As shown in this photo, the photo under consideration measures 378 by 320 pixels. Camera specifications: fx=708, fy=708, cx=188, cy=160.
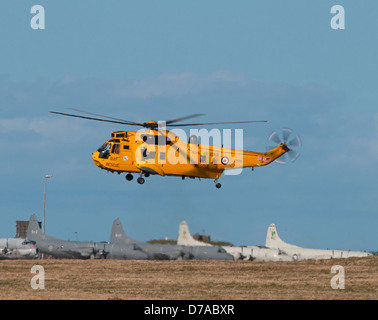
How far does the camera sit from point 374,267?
216 ft

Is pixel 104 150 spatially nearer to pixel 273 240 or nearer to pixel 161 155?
pixel 161 155

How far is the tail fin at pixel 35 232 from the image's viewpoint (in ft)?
382

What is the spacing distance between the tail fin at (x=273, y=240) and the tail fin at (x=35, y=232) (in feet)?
126

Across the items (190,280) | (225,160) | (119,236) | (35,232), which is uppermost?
(225,160)

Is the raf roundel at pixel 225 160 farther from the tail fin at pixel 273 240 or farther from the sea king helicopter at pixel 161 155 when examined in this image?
the tail fin at pixel 273 240

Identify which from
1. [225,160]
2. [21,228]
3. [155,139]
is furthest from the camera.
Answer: [21,228]

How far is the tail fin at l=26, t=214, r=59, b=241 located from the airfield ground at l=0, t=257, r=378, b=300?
106 feet

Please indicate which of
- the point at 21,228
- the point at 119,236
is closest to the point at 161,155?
the point at 119,236

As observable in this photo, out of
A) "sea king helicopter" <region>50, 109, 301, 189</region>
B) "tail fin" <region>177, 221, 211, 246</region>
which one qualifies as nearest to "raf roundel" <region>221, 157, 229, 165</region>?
"sea king helicopter" <region>50, 109, 301, 189</region>

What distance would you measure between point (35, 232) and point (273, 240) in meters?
41.6

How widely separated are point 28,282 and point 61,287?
5.14 meters

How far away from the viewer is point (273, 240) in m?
127

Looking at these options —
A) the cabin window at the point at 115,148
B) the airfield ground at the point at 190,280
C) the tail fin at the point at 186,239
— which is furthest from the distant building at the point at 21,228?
the cabin window at the point at 115,148
